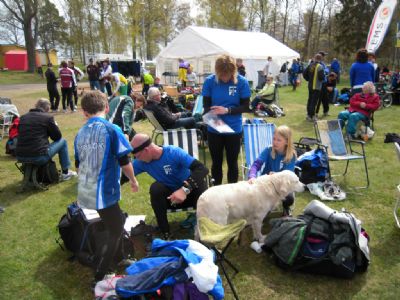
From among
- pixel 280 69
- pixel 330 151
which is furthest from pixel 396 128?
pixel 280 69

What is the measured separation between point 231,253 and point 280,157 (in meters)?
1.25

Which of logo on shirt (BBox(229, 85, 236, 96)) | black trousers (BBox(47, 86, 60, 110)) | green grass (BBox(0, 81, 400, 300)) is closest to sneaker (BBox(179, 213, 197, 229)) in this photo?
green grass (BBox(0, 81, 400, 300))

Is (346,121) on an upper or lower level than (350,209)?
upper

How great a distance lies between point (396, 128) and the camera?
8.66m

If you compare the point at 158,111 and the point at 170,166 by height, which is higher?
the point at 158,111

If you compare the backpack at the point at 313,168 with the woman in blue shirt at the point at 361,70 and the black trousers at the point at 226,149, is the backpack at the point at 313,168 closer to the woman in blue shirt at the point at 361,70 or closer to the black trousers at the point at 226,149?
the black trousers at the point at 226,149

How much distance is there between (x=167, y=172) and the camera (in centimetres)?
343

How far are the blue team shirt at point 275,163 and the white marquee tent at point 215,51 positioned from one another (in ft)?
47.1

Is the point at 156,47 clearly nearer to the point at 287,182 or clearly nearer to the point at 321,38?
the point at 321,38

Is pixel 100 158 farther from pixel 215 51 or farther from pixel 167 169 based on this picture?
pixel 215 51

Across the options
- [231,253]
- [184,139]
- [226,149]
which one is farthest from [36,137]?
[231,253]

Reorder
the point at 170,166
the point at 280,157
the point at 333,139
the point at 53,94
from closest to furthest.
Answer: the point at 170,166 < the point at 280,157 < the point at 333,139 < the point at 53,94

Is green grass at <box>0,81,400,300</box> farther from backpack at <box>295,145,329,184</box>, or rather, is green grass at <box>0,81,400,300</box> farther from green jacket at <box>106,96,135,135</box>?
green jacket at <box>106,96,135,135</box>

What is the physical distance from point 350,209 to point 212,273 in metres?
2.95
